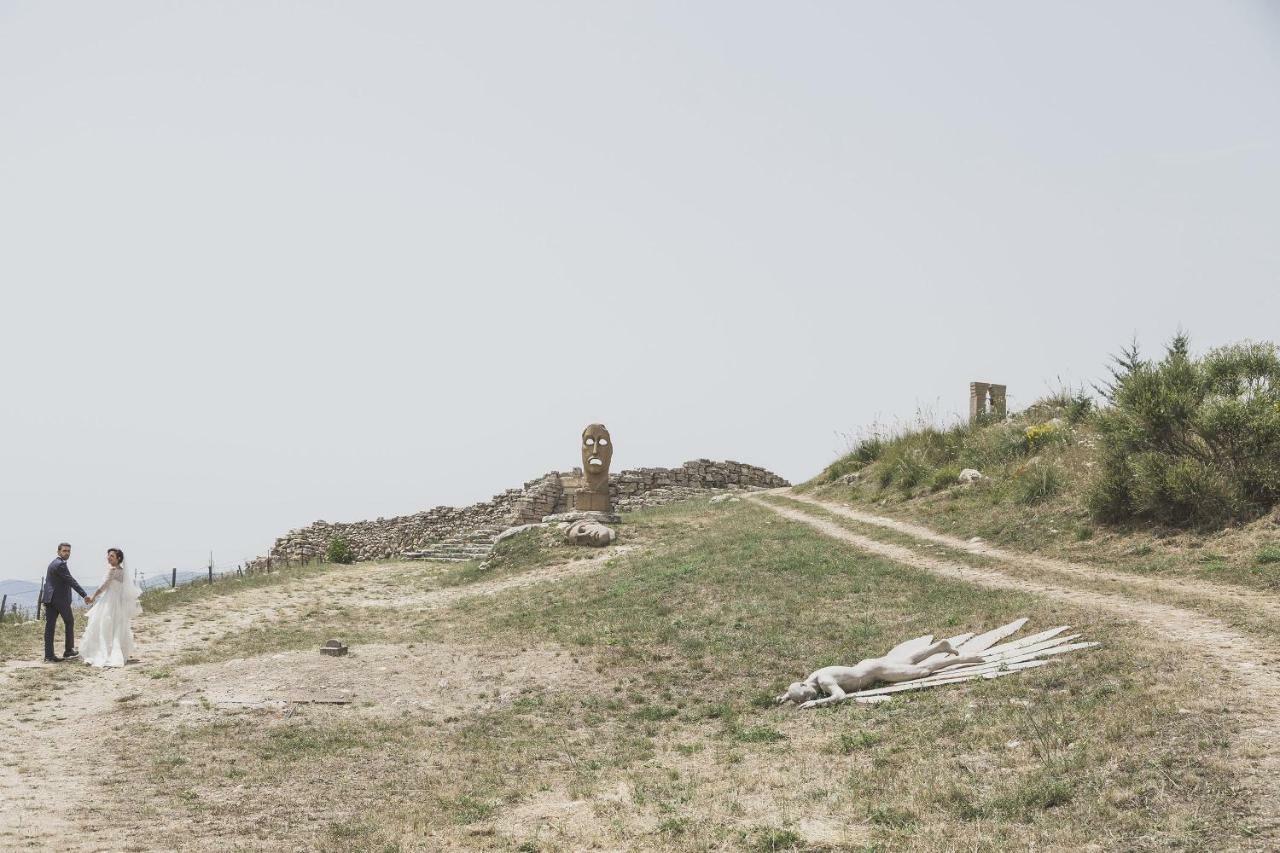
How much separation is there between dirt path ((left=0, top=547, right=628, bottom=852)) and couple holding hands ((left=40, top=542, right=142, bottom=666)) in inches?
12.6

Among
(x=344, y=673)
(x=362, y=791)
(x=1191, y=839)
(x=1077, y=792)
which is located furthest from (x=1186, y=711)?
(x=344, y=673)

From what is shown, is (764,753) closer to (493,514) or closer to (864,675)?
(864,675)

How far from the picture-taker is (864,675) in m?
8.71

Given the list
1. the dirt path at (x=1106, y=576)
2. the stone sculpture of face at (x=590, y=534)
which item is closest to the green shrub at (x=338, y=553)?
the stone sculpture of face at (x=590, y=534)

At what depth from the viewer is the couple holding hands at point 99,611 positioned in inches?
512

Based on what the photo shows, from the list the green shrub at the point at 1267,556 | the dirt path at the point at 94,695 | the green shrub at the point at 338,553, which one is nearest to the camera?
the dirt path at the point at 94,695

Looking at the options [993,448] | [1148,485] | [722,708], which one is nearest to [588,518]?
[993,448]

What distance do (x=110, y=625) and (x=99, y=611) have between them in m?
0.26

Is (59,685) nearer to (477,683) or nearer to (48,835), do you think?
(477,683)

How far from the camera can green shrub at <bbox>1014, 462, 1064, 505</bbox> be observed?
15.8 m

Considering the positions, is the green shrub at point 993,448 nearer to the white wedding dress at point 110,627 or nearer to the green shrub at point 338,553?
the white wedding dress at point 110,627

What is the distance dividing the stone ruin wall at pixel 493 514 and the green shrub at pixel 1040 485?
626 inches

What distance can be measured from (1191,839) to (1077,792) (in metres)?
0.79

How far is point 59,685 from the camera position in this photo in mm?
11500
